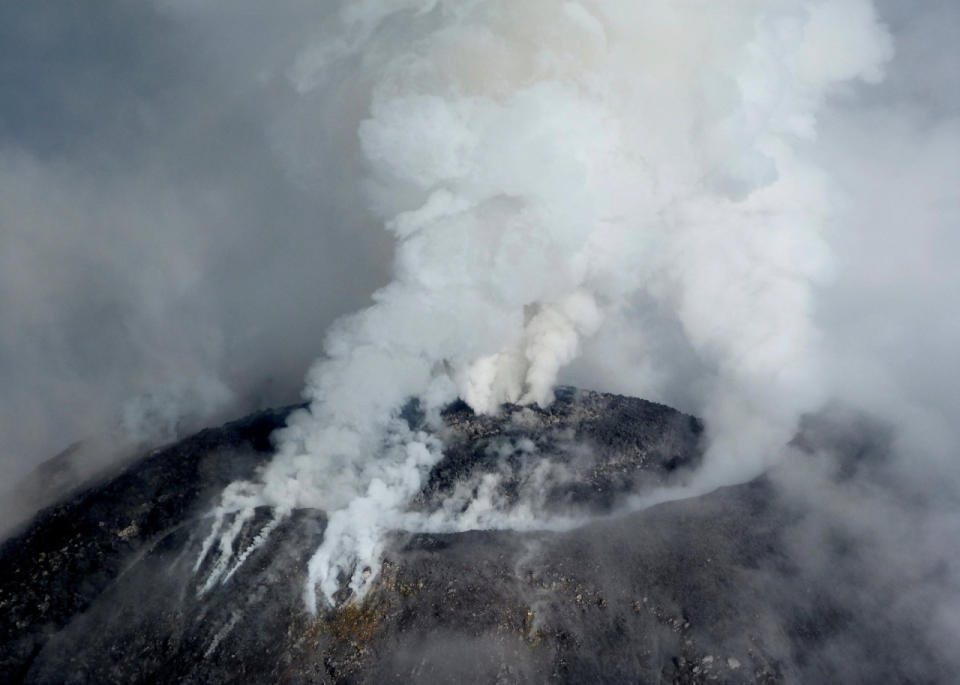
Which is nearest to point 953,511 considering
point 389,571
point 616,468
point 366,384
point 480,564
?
point 616,468

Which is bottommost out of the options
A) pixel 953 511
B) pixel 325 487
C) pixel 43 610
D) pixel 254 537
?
pixel 43 610

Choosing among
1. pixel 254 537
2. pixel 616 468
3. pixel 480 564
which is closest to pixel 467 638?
pixel 480 564

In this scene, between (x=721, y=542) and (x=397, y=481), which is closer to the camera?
(x=721, y=542)

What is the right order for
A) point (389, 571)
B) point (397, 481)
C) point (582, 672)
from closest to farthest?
point (582, 672), point (389, 571), point (397, 481)

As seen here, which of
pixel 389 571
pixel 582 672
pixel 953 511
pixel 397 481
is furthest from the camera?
pixel 397 481

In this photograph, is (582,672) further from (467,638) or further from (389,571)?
(389,571)

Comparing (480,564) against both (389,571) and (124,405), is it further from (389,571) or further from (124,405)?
(124,405)

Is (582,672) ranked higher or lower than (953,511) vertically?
lower
